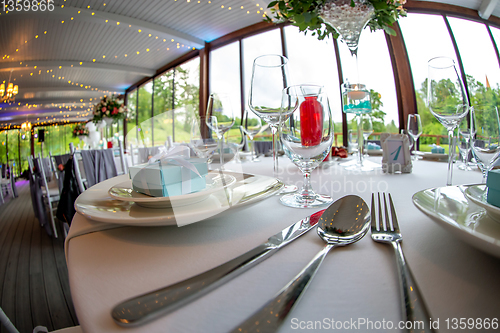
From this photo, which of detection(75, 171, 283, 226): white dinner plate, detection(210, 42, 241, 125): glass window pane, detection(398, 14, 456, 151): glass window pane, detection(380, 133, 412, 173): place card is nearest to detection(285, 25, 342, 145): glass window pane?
detection(398, 14, 456, 151): glass window pane

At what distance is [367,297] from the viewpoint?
210 mm

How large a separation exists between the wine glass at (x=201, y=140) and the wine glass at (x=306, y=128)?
530 millimetres

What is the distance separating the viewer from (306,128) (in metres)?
0.53

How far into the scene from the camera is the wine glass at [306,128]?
521 millimetres

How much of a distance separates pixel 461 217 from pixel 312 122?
1.03ft

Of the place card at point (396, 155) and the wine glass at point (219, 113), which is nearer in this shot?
the place card at point (396, 155)

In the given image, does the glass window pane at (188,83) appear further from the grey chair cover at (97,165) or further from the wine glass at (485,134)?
the wine glass at (485,134)

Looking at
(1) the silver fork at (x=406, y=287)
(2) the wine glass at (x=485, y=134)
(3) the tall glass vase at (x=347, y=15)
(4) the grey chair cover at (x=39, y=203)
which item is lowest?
(4) the grey chair cover at (x=39, y=203)

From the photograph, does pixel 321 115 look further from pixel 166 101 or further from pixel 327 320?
pixel 166 101

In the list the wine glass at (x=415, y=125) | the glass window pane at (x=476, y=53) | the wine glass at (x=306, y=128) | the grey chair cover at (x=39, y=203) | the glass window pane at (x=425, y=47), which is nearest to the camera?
the wine glass at (x=306, y=128)

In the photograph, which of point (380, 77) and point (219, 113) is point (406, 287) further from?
point (380, 77)

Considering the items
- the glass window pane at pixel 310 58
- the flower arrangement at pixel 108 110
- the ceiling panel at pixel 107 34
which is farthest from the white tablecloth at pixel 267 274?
the ceiling panel at pixel 107 34

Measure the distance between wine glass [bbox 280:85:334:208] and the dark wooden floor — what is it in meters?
1.53

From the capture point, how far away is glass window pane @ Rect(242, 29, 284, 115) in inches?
247
